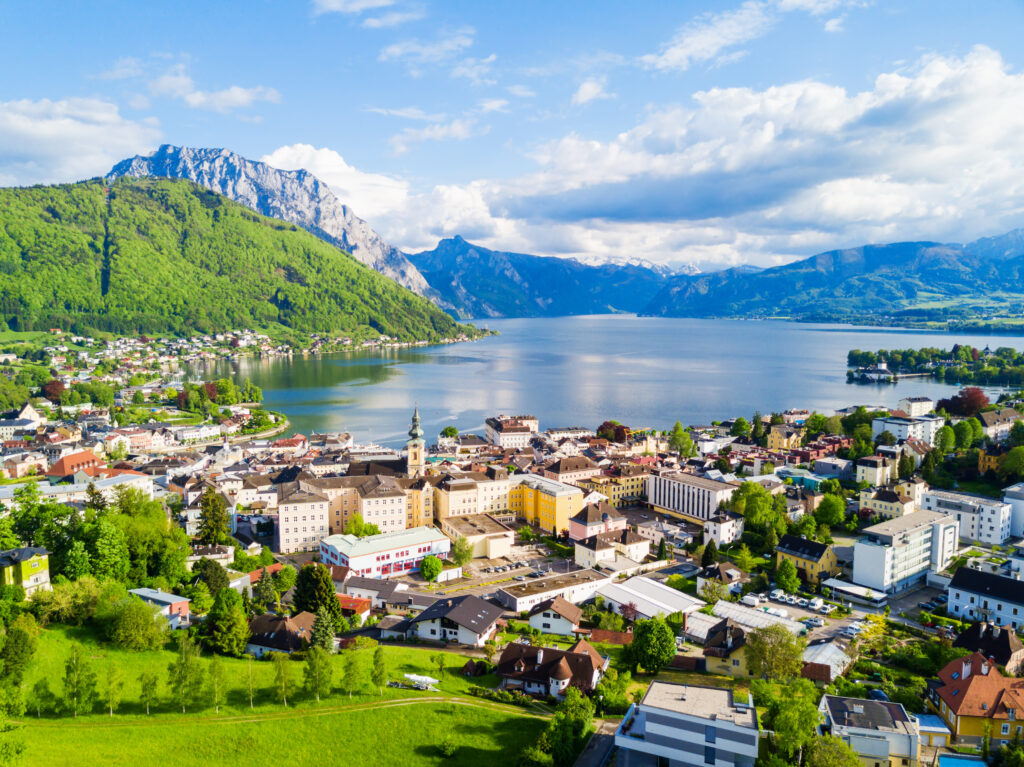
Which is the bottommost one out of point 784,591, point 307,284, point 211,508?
point 784,591

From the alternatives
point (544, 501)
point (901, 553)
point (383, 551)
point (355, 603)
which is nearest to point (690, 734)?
point (355, 603)

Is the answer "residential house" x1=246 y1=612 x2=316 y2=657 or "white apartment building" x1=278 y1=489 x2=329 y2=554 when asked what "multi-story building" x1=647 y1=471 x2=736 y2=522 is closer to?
"white apartment building" x1=278 y1=489 x2=329 y2=554

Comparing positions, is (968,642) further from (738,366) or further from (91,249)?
(91,249)

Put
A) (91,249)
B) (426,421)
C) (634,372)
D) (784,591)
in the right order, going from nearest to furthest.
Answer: (784,591) < (426,421) < (634,372) < (91,249)

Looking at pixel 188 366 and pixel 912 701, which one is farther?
pixel 188 366

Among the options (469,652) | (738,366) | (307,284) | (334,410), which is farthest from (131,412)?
(307,284)

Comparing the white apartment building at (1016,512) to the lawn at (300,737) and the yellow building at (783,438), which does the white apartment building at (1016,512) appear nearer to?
the yellow building at (783,438)
